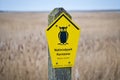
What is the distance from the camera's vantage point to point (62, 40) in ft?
10.8

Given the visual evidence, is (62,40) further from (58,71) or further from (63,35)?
(58,71)

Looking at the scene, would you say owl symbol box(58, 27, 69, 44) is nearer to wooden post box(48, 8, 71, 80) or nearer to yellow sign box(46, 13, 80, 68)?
yellow sign box(46, 13, 80, 68)

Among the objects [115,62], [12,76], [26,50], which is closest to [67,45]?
[12,76]

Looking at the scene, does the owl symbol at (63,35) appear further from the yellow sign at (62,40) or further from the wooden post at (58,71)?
the wooden post at (58,71)

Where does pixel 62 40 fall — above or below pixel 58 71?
above

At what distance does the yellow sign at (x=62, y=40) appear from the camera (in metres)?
3.29

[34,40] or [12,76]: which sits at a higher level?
[34,40]

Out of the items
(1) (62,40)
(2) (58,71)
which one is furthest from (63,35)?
(2) (58,71)

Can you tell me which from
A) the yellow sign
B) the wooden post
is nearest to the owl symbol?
the yellow sign

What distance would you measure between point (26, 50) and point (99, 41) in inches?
92.4

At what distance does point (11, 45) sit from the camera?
846 centimetres

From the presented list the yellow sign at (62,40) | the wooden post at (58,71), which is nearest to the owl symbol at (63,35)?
the yellow sign at (62,40)

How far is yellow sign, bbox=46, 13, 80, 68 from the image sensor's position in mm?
3285

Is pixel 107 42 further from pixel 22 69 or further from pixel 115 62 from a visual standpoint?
pixel 22 69
